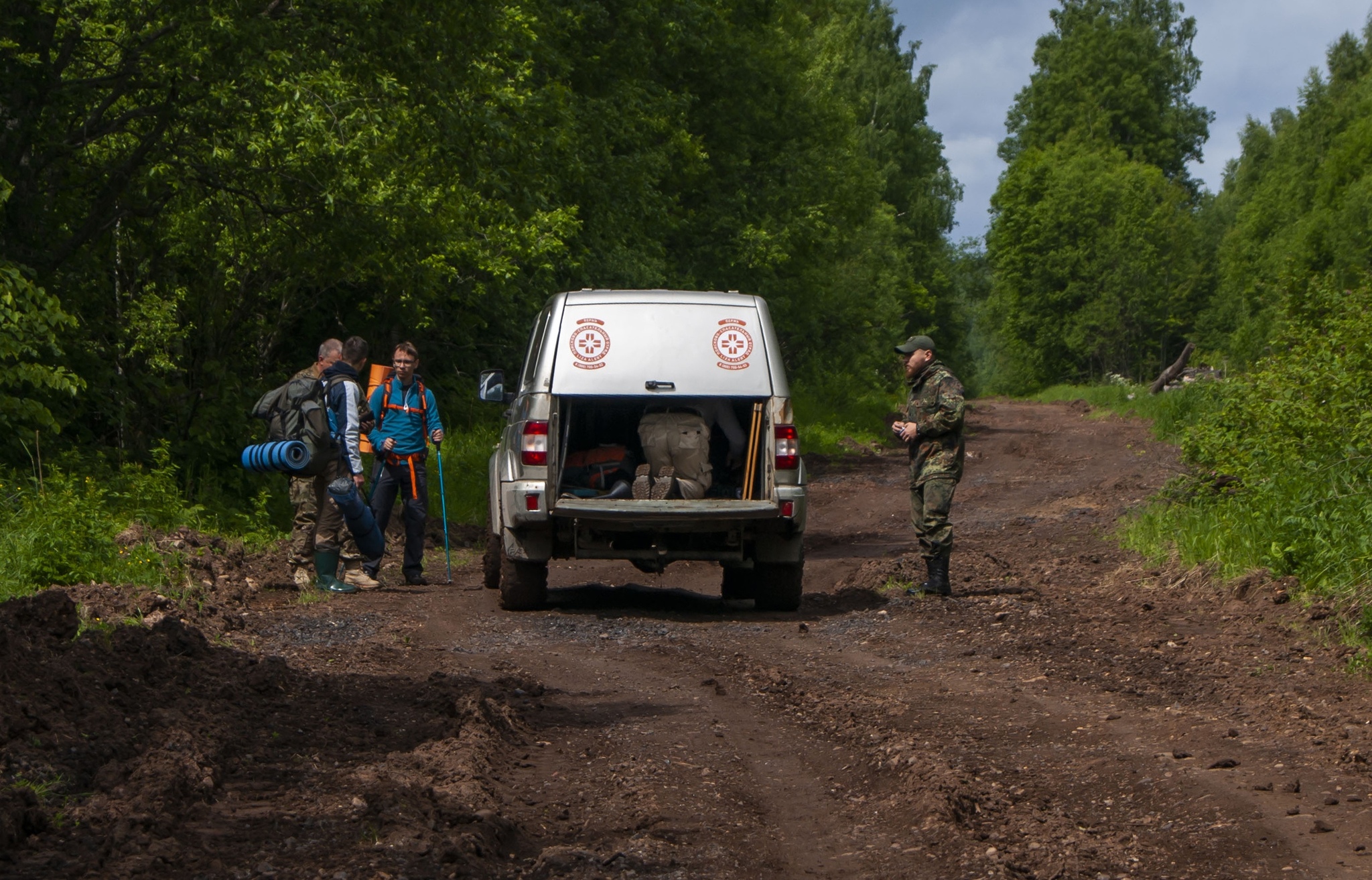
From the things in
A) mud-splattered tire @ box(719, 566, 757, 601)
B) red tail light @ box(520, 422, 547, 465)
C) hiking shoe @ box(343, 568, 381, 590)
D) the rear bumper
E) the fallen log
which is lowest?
hiking shoe @ box(343, 568, 381, 590)

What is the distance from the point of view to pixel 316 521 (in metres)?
10.9

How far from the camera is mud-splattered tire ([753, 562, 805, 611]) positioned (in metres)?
10.3

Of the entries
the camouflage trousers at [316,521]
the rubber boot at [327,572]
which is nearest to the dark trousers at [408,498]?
the camouflage trousers at [316,521]

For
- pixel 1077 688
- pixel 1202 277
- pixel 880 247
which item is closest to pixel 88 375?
pixel 1077 688

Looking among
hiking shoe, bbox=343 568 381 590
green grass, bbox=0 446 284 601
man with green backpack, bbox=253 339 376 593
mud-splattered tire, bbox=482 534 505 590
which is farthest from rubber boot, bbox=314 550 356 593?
mud-splattered tire, bbox=482 534 505 590

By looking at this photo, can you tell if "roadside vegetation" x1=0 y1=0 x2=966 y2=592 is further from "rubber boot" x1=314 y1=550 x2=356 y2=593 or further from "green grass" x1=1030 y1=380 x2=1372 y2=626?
"green grass" x1=1030 y1=380 x2=1372 y2=626

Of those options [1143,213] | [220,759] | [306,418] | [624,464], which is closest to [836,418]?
[624,464]

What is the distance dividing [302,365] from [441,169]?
6257 mm

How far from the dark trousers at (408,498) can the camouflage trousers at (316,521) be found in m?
0.52

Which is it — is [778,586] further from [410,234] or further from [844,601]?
[410,234]

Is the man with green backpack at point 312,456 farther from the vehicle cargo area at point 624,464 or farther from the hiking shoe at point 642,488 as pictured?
the hiking shoe at point 642,488

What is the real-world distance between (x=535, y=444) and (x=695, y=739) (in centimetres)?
404

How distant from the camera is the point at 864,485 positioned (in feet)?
74.9

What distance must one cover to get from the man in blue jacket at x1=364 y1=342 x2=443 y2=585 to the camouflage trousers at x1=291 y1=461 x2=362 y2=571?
1.77ft
